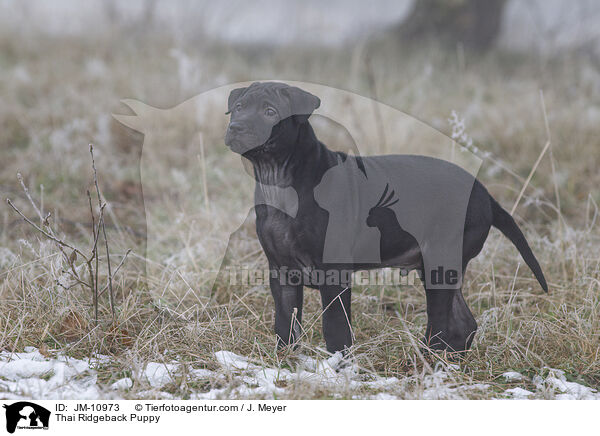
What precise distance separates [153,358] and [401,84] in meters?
5.66

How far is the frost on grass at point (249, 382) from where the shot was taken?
235cm

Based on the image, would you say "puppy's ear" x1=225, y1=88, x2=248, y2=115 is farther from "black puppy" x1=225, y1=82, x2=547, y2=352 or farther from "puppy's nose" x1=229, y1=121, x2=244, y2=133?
"puppy's nose" x1=229, y1=121, x2=244, y2=133

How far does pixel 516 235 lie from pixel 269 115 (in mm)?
1342

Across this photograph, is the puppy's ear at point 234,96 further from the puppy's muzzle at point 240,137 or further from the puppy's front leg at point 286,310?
the puppy's front leg at point 286,310

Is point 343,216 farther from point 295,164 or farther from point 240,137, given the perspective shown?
point 240,137

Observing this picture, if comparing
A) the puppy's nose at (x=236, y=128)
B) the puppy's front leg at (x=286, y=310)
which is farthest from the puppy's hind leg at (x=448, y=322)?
the puppy's nose at (x=236, y=128)

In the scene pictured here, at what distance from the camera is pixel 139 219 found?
4.62 meters

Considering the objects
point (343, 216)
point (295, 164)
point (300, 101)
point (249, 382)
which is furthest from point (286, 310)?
point (300, 101)

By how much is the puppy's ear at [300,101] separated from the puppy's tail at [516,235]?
40.8 inches

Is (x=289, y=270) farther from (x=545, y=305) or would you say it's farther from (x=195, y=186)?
(x=195, y=186)

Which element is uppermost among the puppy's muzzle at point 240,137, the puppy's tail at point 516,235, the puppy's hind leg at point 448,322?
the puppy's muzzle at point 240,137

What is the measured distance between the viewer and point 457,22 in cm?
848
